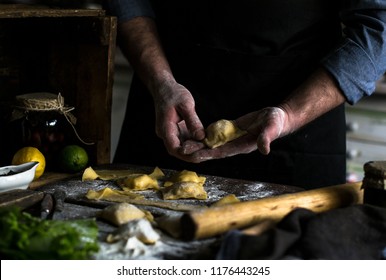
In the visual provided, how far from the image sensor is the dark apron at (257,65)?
2.15 m

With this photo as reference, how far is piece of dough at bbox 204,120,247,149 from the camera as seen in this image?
1.89 meters

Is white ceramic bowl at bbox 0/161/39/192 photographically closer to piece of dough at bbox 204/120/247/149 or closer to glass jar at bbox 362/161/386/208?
piece of dough at bbox 204/120/247/149

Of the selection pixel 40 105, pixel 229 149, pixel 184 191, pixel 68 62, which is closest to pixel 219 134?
pixel 229 149

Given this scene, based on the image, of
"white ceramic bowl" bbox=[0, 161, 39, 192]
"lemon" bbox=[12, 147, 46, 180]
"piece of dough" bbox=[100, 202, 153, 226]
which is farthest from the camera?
"lemon" bbox=[12, 147, 46, 180]

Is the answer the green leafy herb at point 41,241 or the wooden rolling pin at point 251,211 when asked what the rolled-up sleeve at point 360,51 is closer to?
the wooden rolling pin at point 251,211

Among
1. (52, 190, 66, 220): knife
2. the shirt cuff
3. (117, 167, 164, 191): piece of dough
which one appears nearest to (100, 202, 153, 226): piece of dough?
(52, 190, 66, 220): knife

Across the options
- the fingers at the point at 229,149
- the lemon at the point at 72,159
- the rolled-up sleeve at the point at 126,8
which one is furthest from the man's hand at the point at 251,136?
the rolled-up sleeve at the point at 126,8

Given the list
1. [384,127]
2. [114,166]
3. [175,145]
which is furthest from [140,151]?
[384,127]

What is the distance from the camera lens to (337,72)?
2.04 meters

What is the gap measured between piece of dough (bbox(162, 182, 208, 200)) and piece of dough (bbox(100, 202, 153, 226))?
0.20m

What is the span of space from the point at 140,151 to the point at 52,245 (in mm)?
1123

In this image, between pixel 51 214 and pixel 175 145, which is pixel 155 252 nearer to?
pixel 51 214

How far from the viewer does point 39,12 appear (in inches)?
76.9

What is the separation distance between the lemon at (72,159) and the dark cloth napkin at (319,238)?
0.87m
